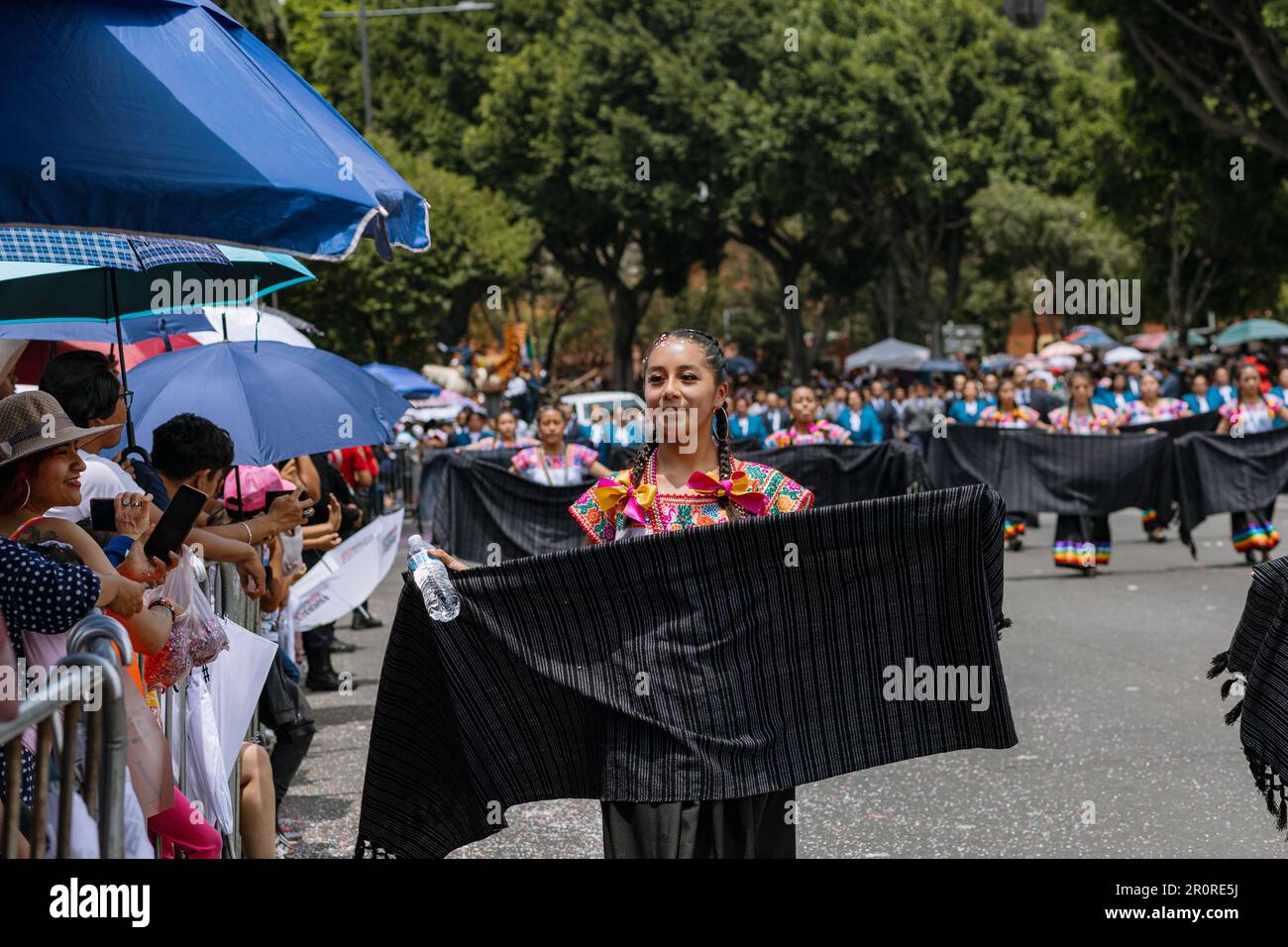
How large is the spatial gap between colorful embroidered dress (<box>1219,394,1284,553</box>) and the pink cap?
393 inches

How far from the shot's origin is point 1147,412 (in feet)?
55.7

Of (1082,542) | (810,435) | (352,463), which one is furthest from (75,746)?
(810,435)

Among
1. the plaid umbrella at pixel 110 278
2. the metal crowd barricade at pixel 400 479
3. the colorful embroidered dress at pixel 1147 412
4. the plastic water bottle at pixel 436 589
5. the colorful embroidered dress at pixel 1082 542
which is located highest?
the plaid umbrella at pixel 110 278

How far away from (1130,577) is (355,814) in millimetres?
9072

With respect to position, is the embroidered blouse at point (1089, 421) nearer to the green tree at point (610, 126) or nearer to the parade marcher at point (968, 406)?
the parade marcher at point (968, 406)

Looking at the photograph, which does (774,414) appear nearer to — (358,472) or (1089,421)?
(1089,421)

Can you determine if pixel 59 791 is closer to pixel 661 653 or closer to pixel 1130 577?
pixel 661 653

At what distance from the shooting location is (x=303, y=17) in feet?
176

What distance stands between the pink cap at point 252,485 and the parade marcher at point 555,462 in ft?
18.7

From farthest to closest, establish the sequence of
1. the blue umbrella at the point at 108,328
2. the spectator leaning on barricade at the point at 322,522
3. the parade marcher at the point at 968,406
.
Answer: the parade marcher at the point at 968,406 < the spectator leaning on barricade at the point at 322,522 < the blue umbrella at the point at 108,328

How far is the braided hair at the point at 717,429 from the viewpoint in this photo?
15.4 ft

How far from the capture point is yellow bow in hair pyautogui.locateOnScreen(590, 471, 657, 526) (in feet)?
15.5

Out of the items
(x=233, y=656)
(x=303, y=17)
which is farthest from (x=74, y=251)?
(x=303, y=17)

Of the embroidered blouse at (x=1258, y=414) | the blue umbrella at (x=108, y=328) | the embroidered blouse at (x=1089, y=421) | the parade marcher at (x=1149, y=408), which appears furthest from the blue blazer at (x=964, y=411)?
the blue umbrella at (x=108, y=328)
